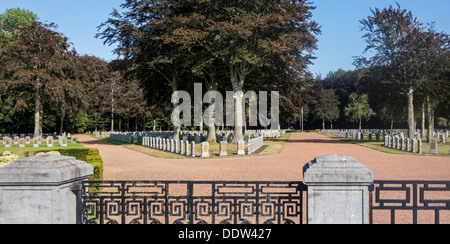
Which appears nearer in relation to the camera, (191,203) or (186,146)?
(191,203)

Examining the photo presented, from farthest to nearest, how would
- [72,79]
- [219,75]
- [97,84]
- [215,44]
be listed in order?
[97,84] → [72,79] → [219,75] → [215,44]

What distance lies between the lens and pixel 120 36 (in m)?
35.3

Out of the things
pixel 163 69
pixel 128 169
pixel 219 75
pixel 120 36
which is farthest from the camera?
pixel 219 75

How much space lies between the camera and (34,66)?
138ft

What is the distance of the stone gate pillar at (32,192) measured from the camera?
199 inches

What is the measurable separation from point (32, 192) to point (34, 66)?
4201 centimetres

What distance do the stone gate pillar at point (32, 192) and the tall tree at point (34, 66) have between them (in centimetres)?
3928

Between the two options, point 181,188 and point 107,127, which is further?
point 107,127

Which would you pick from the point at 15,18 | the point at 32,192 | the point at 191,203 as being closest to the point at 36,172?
the point at 32,192

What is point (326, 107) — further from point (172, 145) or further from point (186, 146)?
point (186, 146)

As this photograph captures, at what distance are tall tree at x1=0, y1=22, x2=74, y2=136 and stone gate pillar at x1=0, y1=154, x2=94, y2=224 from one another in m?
39.3

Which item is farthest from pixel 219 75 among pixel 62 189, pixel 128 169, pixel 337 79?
pixel 337 79
